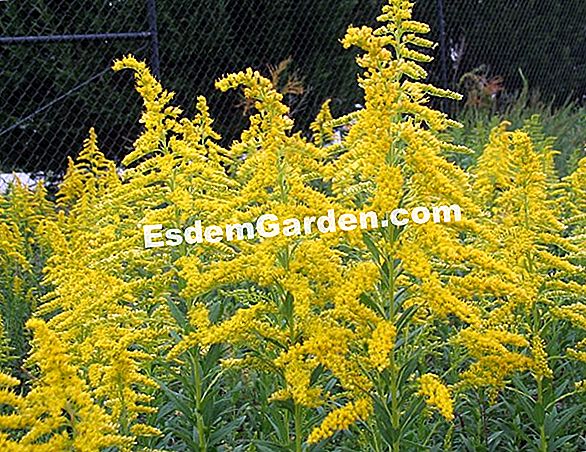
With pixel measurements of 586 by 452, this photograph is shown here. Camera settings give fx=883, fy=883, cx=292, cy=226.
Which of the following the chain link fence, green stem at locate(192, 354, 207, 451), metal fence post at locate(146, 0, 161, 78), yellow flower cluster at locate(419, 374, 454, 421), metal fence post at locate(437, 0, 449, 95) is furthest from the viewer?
metal fence post at locate(437, 0, 449, 95)

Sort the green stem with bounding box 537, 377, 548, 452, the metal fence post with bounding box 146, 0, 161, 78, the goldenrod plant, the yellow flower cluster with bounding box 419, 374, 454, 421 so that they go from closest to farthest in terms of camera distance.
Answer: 1. the yellow flower cluster with bounding box 419, 374, 454, 421
2. the goldenrod plant
3. the green stem with bounding box 537, 377, 548, 452
4. the metal fence post with bounding box 146, 0, 161, 78

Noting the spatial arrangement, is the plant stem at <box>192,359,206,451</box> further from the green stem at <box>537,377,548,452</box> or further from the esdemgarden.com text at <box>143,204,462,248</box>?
the green stem at <box>537,377,548,452</box>

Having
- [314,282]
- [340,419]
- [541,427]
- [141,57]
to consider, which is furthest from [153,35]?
[340,419]

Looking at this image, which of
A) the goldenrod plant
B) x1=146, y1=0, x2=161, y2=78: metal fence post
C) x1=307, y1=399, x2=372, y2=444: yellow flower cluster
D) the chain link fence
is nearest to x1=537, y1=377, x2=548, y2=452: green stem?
the goldenrod plant

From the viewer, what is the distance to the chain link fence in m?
8.88

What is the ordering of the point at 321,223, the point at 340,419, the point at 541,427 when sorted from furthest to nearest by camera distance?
the point at 541,427, the point at 321,223, the point at 340,419

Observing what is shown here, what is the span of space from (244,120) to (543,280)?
7.62 meters

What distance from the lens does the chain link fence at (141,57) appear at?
29.1 feet

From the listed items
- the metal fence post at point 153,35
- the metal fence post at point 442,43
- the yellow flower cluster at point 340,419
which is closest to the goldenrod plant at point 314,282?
the yellow flower cluster at point 340,419

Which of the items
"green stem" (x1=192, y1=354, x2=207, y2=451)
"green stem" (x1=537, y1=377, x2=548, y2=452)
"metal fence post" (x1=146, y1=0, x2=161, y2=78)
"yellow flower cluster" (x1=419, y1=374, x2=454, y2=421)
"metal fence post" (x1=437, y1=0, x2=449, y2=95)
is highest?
"metal fence post" (x1=437, y1=0, x2=449, y2=95)

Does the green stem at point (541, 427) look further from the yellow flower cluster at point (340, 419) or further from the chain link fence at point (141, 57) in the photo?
the chain link fence at point (141, 57)

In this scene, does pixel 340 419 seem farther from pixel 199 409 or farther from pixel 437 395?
pixel 199 409

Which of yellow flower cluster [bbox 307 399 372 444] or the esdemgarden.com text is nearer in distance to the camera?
yellow flower cluster [bbox 307 399 372 444]

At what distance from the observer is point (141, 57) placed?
951cm
